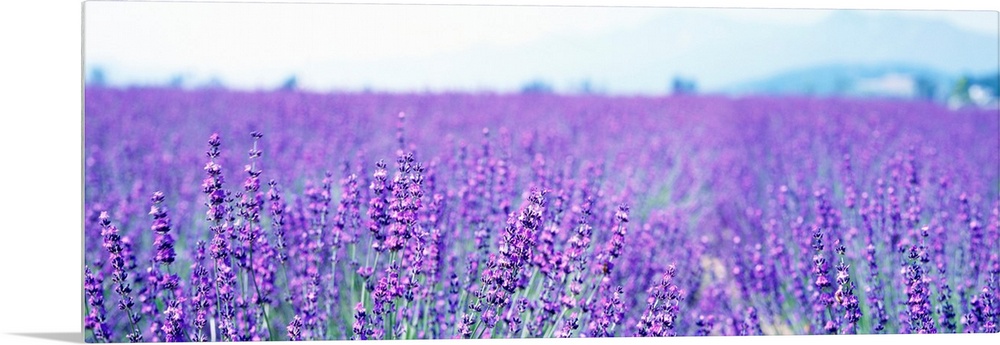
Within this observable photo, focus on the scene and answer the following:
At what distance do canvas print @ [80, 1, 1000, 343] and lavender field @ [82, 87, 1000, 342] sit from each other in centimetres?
1

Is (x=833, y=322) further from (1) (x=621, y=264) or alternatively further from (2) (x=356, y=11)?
(2) (x=356, y=11)

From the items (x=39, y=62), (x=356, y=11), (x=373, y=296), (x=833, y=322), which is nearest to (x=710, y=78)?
(x=833, y=322)

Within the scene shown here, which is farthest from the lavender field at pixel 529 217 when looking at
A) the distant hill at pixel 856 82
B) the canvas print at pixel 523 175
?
the distant hill at pixel 856 82

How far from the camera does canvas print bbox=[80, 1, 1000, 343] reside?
2859mm

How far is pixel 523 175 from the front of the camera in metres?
3.77

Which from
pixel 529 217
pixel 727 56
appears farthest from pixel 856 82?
pixel 529 217

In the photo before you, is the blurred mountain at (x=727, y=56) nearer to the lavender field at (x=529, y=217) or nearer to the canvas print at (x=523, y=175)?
the canvas print at (x=523, y=175)

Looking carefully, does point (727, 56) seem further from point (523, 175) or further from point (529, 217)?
point (529, 217)

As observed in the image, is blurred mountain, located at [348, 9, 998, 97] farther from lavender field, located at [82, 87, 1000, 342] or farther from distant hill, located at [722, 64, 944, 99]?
lavender field, located at [82, 87, 1000, 342]

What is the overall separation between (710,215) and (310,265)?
6.54ft

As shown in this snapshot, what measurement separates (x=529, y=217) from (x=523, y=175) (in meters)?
1.11

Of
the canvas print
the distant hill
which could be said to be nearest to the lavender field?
the canvas print

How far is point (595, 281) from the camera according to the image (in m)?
3.13

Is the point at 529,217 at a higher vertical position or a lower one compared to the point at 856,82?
lower
